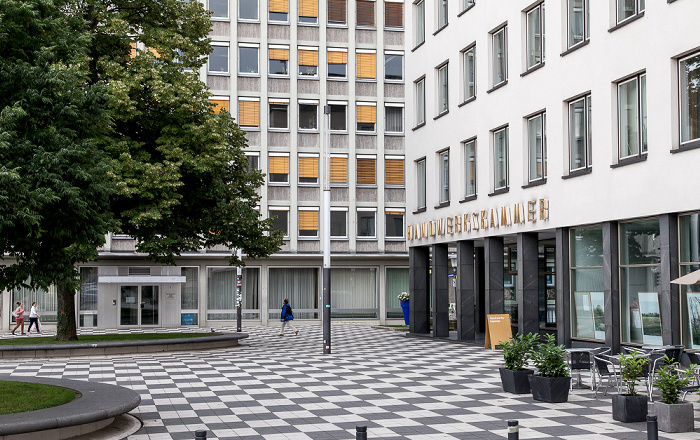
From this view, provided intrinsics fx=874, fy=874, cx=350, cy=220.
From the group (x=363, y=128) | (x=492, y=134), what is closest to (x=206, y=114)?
(x=492, y=134)

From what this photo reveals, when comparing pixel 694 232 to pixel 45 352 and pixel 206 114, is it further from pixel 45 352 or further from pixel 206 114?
pixel 45 352

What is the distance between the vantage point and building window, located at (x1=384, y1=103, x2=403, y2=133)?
50.8 metres

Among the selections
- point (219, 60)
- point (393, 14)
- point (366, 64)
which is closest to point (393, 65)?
point (366, 64)

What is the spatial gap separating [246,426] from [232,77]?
123ft

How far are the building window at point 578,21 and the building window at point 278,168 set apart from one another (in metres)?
25.2

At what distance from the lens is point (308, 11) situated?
165 ft

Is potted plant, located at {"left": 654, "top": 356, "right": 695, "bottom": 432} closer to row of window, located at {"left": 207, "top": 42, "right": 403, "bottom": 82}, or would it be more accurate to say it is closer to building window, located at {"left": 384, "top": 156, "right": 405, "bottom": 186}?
building window, located at {"left": 384, "top": 156, "right": 405, "bottom": 186}

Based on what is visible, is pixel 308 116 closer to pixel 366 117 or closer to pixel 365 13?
pixel 366 117

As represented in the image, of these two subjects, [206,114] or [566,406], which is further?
[206,114]

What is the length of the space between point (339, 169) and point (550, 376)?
35.1m

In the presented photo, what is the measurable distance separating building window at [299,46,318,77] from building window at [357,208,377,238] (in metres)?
8.34

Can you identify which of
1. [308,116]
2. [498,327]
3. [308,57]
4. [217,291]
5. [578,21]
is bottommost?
[498,327]

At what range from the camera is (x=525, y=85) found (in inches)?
1138

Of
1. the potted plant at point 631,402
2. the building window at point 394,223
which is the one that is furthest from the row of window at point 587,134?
the building window at point 394,223
